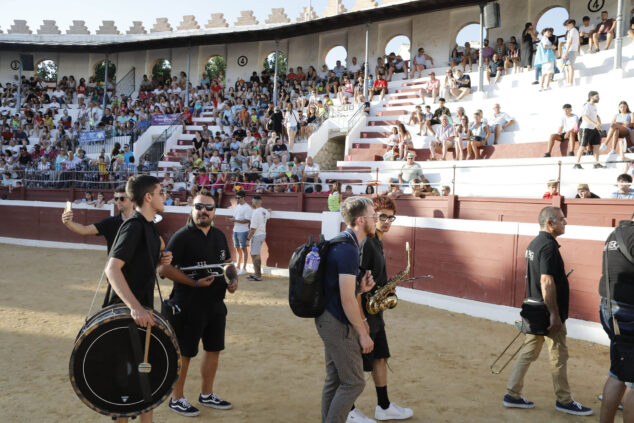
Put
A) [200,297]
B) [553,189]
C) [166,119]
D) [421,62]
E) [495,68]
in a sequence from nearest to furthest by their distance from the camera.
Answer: [200,297], [553,189], [495,68], [421,62], [166,119]

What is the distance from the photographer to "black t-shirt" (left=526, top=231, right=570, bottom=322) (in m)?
4.27

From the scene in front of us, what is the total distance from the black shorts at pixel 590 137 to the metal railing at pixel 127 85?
23232 millimetres

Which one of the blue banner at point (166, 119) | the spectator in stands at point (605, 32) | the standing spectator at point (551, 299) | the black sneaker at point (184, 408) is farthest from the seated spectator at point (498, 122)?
the blue banner at point (166, 119)

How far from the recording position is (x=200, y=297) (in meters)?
4.33

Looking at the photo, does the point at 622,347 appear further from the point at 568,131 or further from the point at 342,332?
the point at 568,131

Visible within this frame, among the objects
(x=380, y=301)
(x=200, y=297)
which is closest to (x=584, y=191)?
(x=380, y=301)

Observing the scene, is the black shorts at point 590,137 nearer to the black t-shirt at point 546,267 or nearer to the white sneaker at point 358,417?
the black t-shirt at point 546,267

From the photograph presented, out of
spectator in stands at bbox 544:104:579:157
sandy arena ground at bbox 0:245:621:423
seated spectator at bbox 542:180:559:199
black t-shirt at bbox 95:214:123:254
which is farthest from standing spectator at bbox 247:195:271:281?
black t-shirt at bbox 95:214:123:254

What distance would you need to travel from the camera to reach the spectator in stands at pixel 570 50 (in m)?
13.7

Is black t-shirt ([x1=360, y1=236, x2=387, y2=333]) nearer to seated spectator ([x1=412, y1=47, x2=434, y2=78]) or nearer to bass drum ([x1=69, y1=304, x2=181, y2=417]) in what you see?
bass drum ([x1=69, y1=304, x2=181, y2=417])

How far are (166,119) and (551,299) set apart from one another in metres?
20.2

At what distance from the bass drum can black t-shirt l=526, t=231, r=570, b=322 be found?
9.46ft

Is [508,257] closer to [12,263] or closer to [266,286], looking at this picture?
[266,286]

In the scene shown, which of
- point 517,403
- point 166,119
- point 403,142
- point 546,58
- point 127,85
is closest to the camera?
point 517,403
